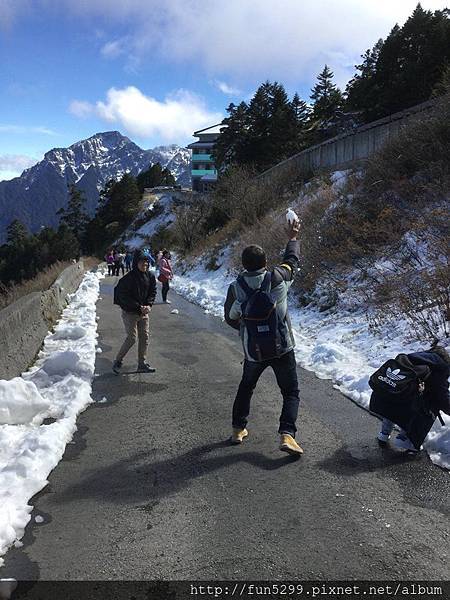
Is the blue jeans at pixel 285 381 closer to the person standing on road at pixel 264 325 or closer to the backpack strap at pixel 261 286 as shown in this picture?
the person standing on road at pixel 264 325

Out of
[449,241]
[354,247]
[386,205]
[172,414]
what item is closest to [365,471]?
[172,414]

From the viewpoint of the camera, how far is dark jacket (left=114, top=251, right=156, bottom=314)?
303 inches

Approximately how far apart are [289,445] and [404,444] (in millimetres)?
1166

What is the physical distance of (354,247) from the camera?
44.9ft

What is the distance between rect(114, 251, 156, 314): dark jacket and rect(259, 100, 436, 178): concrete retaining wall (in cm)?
1200

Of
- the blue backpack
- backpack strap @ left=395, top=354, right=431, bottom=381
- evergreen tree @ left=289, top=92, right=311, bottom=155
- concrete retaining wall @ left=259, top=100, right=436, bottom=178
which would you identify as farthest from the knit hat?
evergreen tree @ left=289, top=92, right=311, bottom=155

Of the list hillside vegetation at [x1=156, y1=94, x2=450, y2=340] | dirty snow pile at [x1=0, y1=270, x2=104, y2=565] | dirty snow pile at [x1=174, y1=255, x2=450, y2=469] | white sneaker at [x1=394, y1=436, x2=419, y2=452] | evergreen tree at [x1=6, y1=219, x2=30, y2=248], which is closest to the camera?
dirty snow pile at [x1=0, y1=270, x2=104, y2=565]

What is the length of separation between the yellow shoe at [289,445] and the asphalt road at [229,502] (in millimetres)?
104

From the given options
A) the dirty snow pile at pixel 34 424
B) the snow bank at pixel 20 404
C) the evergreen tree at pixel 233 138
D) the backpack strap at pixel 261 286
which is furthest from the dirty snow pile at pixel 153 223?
the backpack strap at pixel 261 286

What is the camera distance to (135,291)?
304 inches

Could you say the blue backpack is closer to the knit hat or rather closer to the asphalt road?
the asphalt road

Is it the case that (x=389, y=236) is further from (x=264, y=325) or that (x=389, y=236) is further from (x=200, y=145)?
(x=200, y=145)

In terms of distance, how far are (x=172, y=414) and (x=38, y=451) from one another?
1757 millimetres

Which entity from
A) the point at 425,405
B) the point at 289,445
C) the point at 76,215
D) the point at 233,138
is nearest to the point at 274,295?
the point at 289,445
